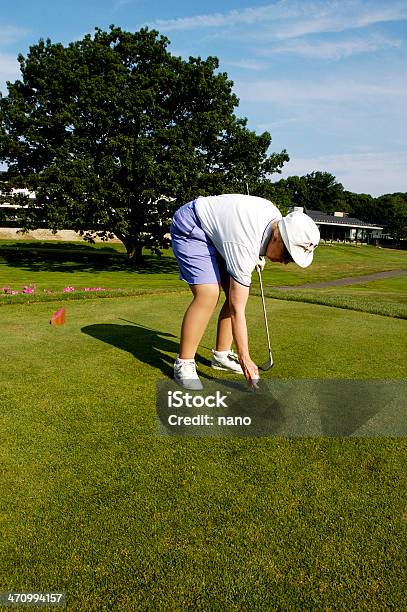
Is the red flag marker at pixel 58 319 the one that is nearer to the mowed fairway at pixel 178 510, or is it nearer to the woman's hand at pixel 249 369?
the mowed fairway at pixel 178 510

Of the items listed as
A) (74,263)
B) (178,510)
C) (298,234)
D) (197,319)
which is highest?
(298,234)

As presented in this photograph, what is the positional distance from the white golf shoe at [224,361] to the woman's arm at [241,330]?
2.95ft

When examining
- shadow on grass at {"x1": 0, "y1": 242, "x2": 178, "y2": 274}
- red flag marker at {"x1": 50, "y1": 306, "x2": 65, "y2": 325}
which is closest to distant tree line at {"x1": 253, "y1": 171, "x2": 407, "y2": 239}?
shadow on grass at {"x1": 0, "y1": 242, "x2": 178, "y2": 274}

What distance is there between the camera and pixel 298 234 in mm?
3895

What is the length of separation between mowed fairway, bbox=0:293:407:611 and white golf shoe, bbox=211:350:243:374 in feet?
2.98

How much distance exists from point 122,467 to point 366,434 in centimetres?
161

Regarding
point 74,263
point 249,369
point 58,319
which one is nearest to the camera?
point 249,369

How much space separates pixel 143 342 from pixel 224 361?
1162 mm

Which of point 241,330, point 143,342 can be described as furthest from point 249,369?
point 143,342

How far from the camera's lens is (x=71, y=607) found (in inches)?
68.4

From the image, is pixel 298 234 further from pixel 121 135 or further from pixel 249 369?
pixel 121 135

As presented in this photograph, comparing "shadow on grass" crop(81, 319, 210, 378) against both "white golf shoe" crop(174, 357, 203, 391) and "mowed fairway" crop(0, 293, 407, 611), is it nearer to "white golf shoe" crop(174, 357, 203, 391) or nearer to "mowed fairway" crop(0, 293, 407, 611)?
"white golf shoe" crop(174, 357, 203, 391)

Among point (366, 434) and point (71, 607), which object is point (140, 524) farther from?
point (366, 434)

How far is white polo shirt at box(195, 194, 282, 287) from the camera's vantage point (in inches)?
155
